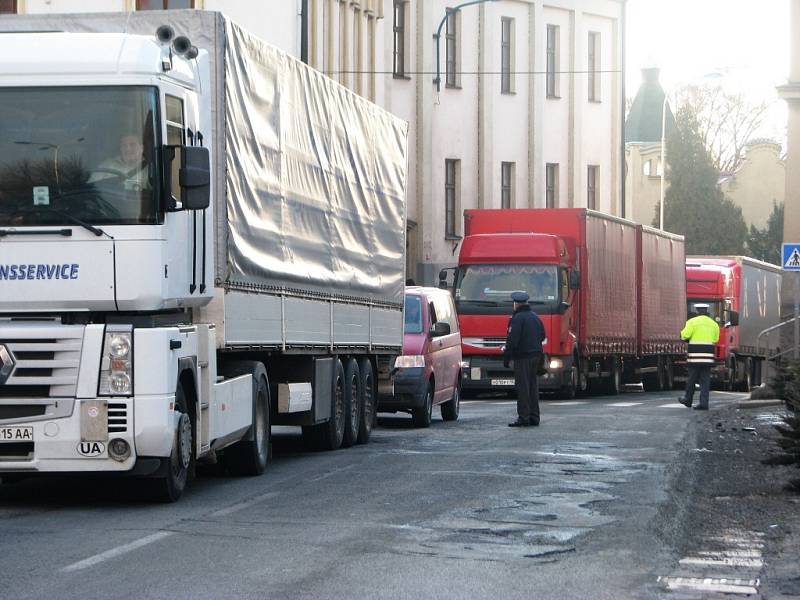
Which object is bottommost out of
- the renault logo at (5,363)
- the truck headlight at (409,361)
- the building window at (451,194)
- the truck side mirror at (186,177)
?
the truck headlight at (409,361)

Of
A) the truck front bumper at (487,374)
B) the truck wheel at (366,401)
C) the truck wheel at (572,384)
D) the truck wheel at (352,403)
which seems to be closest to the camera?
the truck wheel at (352,403)

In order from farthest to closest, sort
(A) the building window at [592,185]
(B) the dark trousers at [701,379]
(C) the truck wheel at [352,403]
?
(A) the building window at [592,185] < (B) the dark trousers at [701,379] < (C) the truck wheel at [352,403]

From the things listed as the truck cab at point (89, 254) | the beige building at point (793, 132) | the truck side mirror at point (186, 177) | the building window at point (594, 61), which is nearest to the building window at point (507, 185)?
the building window at point (594, 61)

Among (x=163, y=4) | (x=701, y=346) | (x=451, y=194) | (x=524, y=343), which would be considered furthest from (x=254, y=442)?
(x=451, y=194)

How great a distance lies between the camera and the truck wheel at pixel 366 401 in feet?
63.2

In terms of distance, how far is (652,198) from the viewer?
370ft

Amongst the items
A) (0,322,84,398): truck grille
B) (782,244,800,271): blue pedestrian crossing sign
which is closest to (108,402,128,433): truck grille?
(0,322,84,398): truck grille

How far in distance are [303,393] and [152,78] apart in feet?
16.9

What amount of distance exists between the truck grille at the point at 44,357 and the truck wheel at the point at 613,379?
26.2 meters

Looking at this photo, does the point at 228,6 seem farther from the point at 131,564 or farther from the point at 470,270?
the point at 131,564

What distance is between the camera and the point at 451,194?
54.4 m

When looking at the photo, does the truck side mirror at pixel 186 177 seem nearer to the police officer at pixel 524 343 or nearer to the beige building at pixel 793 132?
the police officer at pixel 524 343

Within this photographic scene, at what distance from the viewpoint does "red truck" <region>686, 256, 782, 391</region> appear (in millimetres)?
43500

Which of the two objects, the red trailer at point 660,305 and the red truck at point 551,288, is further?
the red trailer at point 660,305
